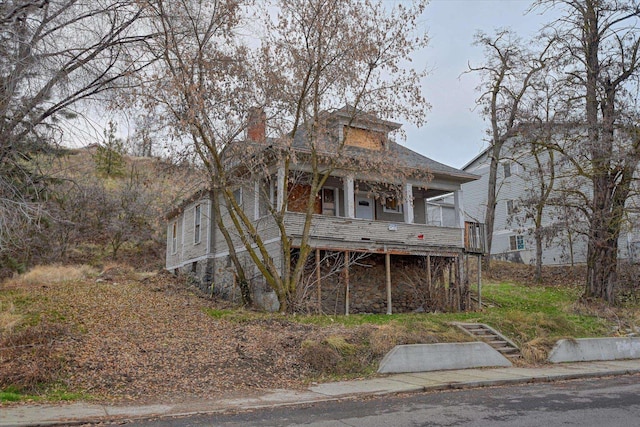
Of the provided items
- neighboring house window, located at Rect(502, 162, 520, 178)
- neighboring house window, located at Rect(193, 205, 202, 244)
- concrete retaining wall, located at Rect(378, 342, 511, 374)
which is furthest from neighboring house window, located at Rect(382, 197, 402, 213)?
neighboring house window, located at Rect(502, 162, 520, 178)

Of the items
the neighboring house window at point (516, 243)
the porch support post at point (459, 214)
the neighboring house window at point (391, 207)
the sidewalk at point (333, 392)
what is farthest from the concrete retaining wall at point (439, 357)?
the neighboring house window at point (516, 243)

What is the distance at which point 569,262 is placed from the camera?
1168 inches

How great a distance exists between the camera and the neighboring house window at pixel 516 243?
33.2m

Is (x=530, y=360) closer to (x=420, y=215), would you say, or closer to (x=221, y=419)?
(x=221, y=419)

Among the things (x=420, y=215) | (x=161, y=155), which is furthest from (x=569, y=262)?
(x=161, y=155)

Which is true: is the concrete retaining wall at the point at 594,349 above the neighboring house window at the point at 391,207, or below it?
below

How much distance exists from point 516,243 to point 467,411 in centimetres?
2789

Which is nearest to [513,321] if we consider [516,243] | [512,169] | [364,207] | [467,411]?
[364,207]

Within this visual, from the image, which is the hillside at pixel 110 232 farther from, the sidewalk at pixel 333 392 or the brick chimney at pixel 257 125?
the sidewalk at pixel 333 392

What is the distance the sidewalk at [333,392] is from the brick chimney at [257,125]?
8136 millimetres

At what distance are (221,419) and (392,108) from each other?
11.0m

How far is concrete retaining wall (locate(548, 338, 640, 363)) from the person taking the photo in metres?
13.7

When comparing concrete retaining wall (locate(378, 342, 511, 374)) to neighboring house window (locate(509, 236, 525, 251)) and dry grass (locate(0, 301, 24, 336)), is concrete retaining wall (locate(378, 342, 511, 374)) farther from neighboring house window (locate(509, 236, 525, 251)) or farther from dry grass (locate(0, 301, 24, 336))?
neighboring house window (locate(509, 236, 525, 251))

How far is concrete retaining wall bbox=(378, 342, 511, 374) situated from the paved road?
6.18 ft
